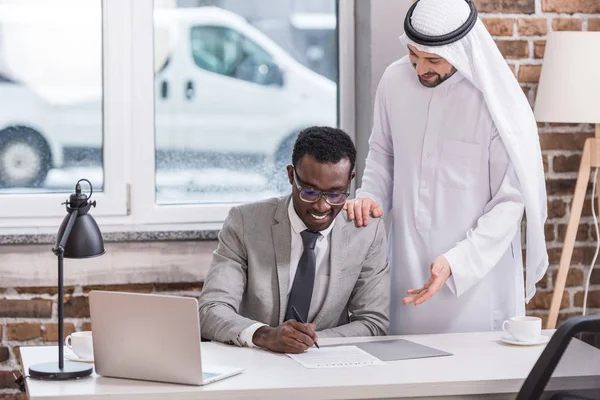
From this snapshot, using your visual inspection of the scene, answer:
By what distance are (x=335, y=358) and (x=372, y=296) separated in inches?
18.0

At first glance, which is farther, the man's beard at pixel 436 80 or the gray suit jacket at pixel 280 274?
the man's beard at pixel 436 80

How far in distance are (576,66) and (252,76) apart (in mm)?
1186

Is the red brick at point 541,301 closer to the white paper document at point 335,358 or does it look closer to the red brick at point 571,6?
the red brick at point 571,6

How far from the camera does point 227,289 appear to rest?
243 centimetres

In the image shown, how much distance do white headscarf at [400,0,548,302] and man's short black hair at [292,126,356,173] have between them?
0.34m

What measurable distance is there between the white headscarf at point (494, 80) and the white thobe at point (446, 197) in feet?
0.15

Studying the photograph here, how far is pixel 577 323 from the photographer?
1.41 m

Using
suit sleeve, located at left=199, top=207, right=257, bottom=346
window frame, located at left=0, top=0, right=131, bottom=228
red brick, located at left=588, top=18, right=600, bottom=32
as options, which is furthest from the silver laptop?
red brick, located at left=588, top=18, right=600, bottom=32

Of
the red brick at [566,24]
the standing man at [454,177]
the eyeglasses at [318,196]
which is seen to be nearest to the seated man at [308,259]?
the eyeglasses at [318,196]

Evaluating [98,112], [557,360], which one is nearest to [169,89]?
[98,112]

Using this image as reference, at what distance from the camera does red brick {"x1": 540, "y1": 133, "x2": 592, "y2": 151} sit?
338cm

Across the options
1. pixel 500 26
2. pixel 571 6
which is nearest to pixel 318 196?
pixel 500 26

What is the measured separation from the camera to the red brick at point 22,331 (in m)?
3.18

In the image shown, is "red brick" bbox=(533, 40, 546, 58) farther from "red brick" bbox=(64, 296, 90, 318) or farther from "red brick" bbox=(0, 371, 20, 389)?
"red brick" bbox=(0, 371, 20, 389)
